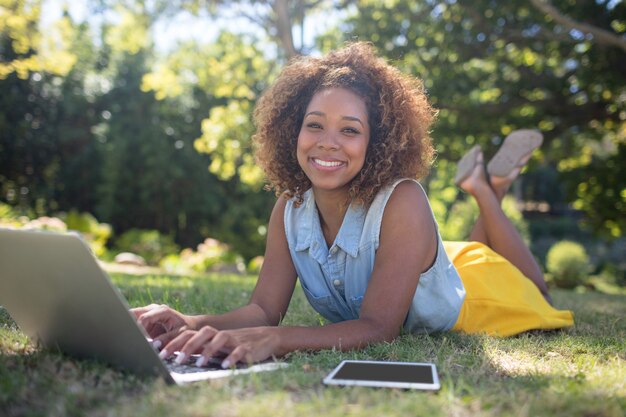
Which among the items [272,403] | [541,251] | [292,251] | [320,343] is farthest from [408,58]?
[541,251]

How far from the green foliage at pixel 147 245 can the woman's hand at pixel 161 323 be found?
42.7 ft

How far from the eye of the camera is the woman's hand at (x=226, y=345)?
197cm

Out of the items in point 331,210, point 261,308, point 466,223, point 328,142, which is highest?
point 328,142

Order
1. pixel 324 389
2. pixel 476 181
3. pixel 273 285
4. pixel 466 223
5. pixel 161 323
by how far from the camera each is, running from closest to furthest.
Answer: pixel 324 389, pixel 161 323, pixel 273 285, pixel 476 181, pixel 466 223

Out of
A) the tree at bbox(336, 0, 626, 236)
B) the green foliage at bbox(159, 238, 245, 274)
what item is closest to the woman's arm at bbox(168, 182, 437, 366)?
the tree at bbox(336, 0, 626, 236)

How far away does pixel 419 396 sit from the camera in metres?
1.64

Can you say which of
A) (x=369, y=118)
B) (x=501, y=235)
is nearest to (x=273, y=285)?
(x=369, y=118)

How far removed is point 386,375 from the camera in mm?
1847

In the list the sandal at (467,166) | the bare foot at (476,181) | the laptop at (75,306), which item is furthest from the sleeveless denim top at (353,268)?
the sandal at (467,166)

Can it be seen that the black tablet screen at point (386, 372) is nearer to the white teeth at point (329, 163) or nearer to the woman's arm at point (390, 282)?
the woman's arm at point (390, 282)

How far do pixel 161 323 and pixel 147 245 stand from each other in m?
13.7

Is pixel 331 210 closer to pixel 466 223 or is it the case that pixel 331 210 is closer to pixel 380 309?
pixel 380 309

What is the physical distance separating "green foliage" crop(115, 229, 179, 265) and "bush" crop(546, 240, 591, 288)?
966cm

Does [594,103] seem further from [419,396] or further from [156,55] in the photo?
[156,55]
